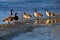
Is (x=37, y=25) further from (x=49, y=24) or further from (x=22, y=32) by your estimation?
(x=22, y=32)

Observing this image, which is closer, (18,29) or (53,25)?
(18,29)

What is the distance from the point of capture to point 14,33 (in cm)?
1223

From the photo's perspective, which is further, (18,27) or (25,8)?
(25,8)

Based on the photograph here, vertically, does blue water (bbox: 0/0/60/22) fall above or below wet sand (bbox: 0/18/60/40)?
below

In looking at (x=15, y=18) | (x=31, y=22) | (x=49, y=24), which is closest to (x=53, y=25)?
(x=49, y=24)

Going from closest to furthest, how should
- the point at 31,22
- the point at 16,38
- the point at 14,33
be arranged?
the point at 16,38 < the point at 14,33 < the point at 31,22

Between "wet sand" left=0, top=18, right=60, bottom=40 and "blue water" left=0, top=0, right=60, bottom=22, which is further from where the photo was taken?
"blue water" left=0, top=0, right=60, bottom=22

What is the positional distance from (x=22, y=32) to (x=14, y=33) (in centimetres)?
42

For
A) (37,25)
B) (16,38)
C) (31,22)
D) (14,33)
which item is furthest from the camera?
(31,22)

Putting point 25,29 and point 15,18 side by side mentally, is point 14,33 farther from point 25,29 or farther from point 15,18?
point 15,18

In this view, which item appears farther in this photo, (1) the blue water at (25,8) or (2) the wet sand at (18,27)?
(1) the blue water at (25,8)

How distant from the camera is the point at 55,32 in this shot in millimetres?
12430

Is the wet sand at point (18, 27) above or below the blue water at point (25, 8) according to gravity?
above

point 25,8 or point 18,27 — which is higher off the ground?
point 18,27
